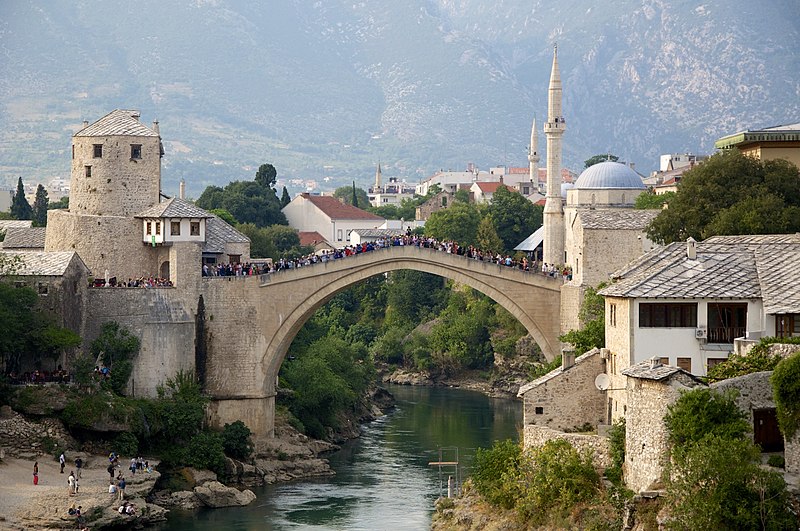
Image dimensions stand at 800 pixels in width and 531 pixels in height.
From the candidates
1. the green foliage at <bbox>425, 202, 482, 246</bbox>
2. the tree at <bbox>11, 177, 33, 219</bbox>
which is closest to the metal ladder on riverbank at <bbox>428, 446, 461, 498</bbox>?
the green foliage at <bbox>425, 202, 482, 246</bbox>

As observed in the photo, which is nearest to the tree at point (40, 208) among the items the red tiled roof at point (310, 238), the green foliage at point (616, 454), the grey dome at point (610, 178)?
the red tiled roof at point (310, 238)

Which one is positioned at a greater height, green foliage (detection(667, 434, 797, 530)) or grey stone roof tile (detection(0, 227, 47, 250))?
grey stone roof tile (detection(0, 227, 47, 250))

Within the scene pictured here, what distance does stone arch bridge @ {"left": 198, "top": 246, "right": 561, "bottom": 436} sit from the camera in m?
74.8

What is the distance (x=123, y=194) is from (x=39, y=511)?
68.3ft

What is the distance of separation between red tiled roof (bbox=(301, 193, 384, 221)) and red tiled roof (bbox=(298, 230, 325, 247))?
7.60m

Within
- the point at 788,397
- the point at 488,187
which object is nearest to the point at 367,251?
the point at 788,397

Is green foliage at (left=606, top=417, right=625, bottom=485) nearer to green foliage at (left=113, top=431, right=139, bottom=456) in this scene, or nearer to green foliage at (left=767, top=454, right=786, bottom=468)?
green foliage at (left=767, top=454, right=786, bottom=468)

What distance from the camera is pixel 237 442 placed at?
7225 cm

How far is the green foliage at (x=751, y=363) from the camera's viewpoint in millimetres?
44188

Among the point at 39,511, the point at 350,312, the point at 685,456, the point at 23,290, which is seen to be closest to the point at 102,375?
the point at 23,290

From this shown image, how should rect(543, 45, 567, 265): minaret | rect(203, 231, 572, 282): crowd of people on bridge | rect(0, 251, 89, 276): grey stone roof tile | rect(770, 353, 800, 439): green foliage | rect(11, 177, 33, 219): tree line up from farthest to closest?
rect(11, 177, 33, 219): tree < rect(543, 45, 567, 265): minaret < rect(203, 231, 572, 282): crowd of people on bridge < rect(0, 251, 89, 276): grey stone roof tile < rect(770, 353, 800, 439): green foliage

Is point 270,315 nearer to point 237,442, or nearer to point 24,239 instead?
point 237,442

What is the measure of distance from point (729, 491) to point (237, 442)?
115 ft

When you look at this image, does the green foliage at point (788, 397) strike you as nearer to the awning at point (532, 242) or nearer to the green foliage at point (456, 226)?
the awning at point (532, 242)
